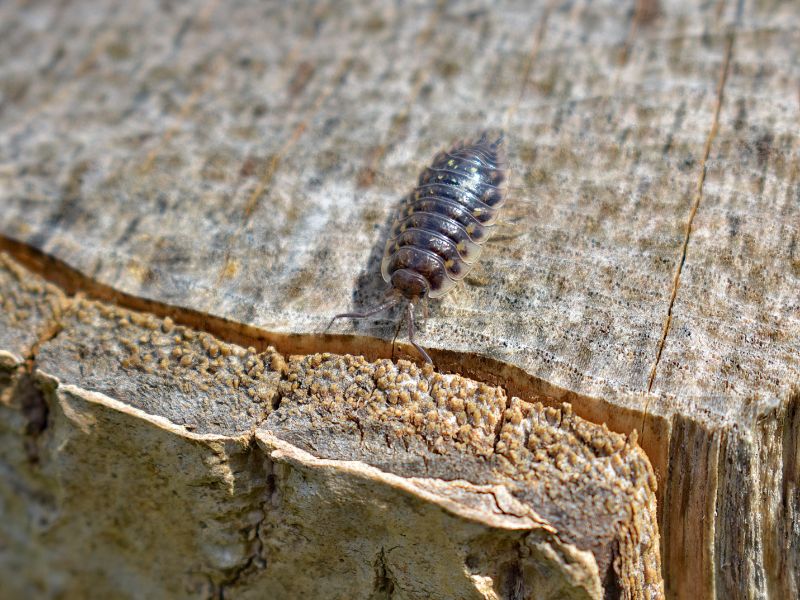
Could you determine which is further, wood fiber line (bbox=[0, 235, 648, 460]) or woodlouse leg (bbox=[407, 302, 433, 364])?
woodlouse leg (bbox=[407, 302, 433, 364])

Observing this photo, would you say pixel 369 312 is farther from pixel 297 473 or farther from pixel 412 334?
pixel 297 473

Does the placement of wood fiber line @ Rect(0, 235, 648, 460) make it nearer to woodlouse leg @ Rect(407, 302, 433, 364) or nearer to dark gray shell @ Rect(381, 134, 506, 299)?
woodlouse leg @ Rect(407, 302, 433, 364)

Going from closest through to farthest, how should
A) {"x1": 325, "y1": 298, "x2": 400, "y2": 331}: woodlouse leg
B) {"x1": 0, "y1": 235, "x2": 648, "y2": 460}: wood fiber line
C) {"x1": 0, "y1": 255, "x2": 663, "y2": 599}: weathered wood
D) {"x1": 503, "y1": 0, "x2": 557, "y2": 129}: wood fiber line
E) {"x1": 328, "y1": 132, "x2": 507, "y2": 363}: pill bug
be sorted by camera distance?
1. {"x1": 0, "y1": 255, "x2": 663, "y2": 599}: weathered wood
2. {"x1": 0, "y1": 235, "x2": 648, "y2": 460}: wood fiber line
3. {"x1": 325, "y1": 298, "x2": 400, "y2": 331}: woodlouse leg
4. {"x1": 328, "y1": 132, "x2": 507, "y2": 363}: pill bug
5. {"x1": 503, "y1": 0, "x2": 557, "y2": 129}: wood fiber line

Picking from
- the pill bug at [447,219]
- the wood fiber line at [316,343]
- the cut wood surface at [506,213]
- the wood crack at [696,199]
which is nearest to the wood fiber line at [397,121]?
the cut wood surface at [506,213]

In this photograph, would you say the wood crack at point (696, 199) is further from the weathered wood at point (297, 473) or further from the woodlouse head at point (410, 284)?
the woodlouse head at point (410, 284)

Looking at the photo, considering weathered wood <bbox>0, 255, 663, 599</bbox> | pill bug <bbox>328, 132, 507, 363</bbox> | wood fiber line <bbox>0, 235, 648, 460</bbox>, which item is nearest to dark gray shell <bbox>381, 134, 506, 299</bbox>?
pill bug <bbox>328, 132, 507, 363</bbox>

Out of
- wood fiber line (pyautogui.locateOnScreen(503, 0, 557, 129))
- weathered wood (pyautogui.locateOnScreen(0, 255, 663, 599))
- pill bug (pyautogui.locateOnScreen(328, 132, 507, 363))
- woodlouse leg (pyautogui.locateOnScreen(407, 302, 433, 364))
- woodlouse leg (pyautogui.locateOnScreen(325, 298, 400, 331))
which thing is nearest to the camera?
weathered wood (pyautogui.locateOnScreen(0, 255, 663, 599))
